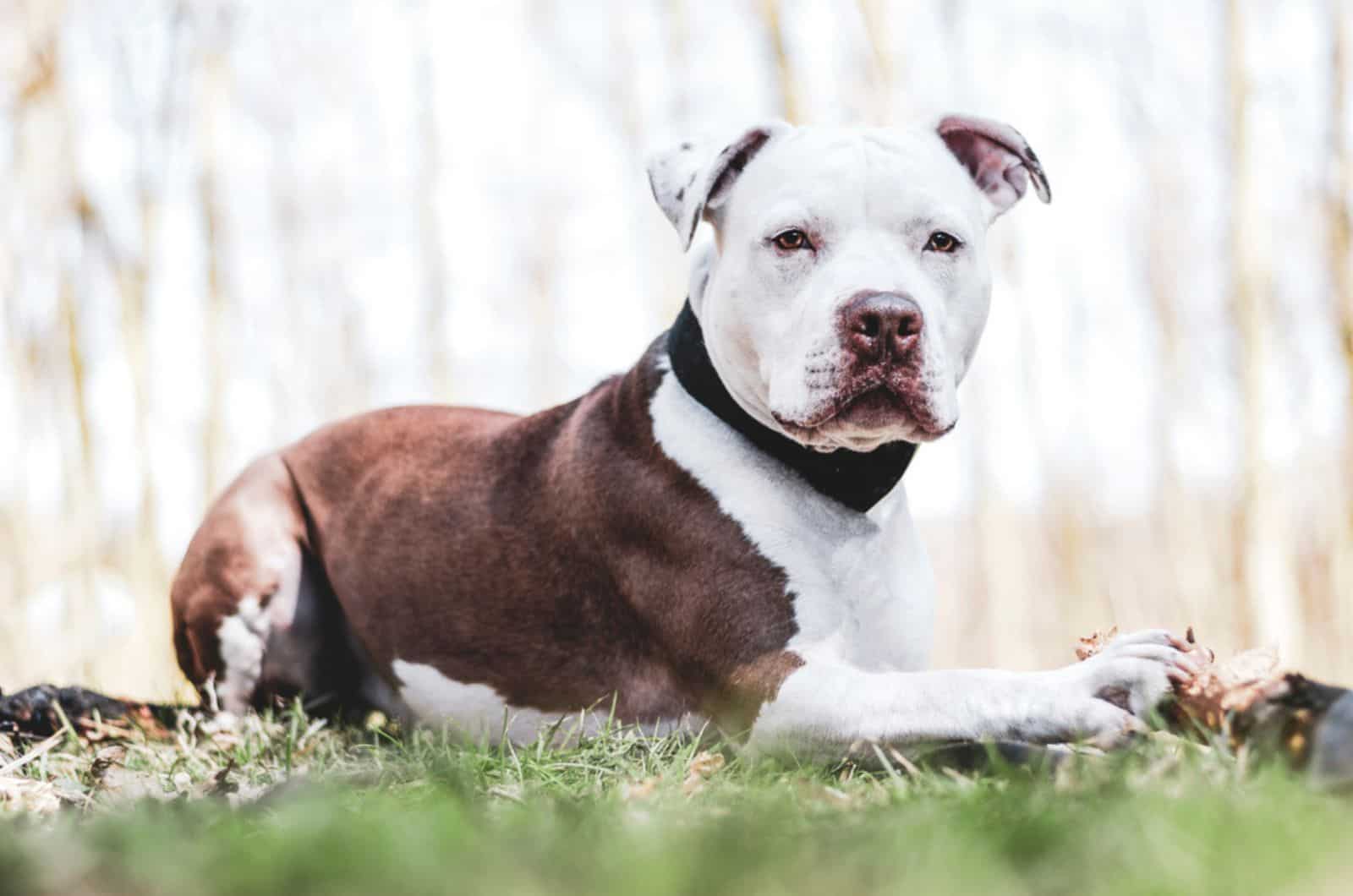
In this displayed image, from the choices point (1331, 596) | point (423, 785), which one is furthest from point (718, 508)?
point (1331, 596)

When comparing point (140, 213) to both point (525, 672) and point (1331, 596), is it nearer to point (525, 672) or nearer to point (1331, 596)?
point (525, 672)

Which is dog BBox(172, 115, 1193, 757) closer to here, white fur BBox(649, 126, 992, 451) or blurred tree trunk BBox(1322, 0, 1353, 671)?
white fur BBox(649, 126, 992, 451)

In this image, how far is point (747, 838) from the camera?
4.91 feet

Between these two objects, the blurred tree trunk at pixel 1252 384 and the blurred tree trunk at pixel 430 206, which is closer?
the blurred tree trunk at pixel 1252 384

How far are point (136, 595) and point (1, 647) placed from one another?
1.25 m

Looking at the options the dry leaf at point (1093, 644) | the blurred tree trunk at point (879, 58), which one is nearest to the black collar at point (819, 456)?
the dry leaf at point (1093, 644)

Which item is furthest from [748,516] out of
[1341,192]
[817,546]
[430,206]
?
[430,206]

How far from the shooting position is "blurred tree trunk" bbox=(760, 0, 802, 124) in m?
10.6

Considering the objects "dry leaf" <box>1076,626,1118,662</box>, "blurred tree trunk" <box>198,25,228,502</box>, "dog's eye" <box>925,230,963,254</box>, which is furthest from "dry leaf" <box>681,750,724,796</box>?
"blurred tree trunk" <box>198,25,228,502</box>

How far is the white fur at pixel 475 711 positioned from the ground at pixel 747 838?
1041 millimetres

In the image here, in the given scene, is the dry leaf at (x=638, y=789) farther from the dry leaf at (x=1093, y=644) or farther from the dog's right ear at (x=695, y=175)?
the dog's right ear at (x=695, y=175)

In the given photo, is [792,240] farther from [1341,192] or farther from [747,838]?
[1341,192]

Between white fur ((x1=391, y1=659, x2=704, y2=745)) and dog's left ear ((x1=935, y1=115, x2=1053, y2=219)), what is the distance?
1945mm

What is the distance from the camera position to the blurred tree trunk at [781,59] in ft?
34.9
